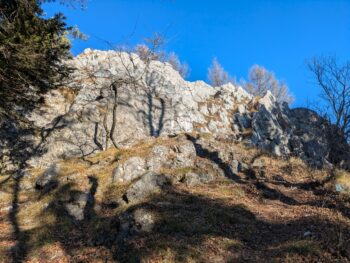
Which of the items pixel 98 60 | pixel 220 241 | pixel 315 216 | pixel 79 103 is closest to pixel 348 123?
pixel 315 216

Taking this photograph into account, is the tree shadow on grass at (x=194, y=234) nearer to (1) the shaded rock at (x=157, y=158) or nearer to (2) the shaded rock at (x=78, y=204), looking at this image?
(2) the shaded rock at (x=78, y=204)

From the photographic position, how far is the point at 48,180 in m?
14.9

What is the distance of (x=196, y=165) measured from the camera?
1559 cm

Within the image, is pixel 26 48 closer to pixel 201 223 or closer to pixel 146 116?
pixel 201 223

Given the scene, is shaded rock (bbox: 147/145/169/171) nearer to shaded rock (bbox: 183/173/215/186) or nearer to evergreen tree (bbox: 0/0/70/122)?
shaded rock (bbox: 183/173/215/186)

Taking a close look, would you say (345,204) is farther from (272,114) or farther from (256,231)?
(272,114)

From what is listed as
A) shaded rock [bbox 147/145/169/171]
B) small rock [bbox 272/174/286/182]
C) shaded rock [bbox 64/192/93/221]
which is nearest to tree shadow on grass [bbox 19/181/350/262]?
shaded rock [bbox 64/192/93/221]

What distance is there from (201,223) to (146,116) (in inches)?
589

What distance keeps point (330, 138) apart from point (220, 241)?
51.4ft

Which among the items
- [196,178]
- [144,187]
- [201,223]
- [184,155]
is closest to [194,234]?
[201,223]

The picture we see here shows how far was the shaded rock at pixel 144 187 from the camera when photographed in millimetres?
A: 12297

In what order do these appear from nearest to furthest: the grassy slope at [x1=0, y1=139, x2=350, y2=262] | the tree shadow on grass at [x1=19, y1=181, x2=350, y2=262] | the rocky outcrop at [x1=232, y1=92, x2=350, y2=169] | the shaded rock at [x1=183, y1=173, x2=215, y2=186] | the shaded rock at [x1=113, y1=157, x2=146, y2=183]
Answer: the tree shadow on grass at [x1=19, y1=181, x2=350, y2=262] < the grassy slope at [x1=0, y1=139, x2=350, y2=262] < the shaded rock at [x1=183, y1=173, x2=215, y2=186] < the shaded rock at [x1=113, y1=157, x2=146, y2=183] < the rocky outcrop at [x1=232, y1=92, x2=350, y2=169]

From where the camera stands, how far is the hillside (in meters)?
8.44

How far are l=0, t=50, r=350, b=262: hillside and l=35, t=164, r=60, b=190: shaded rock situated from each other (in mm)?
46
